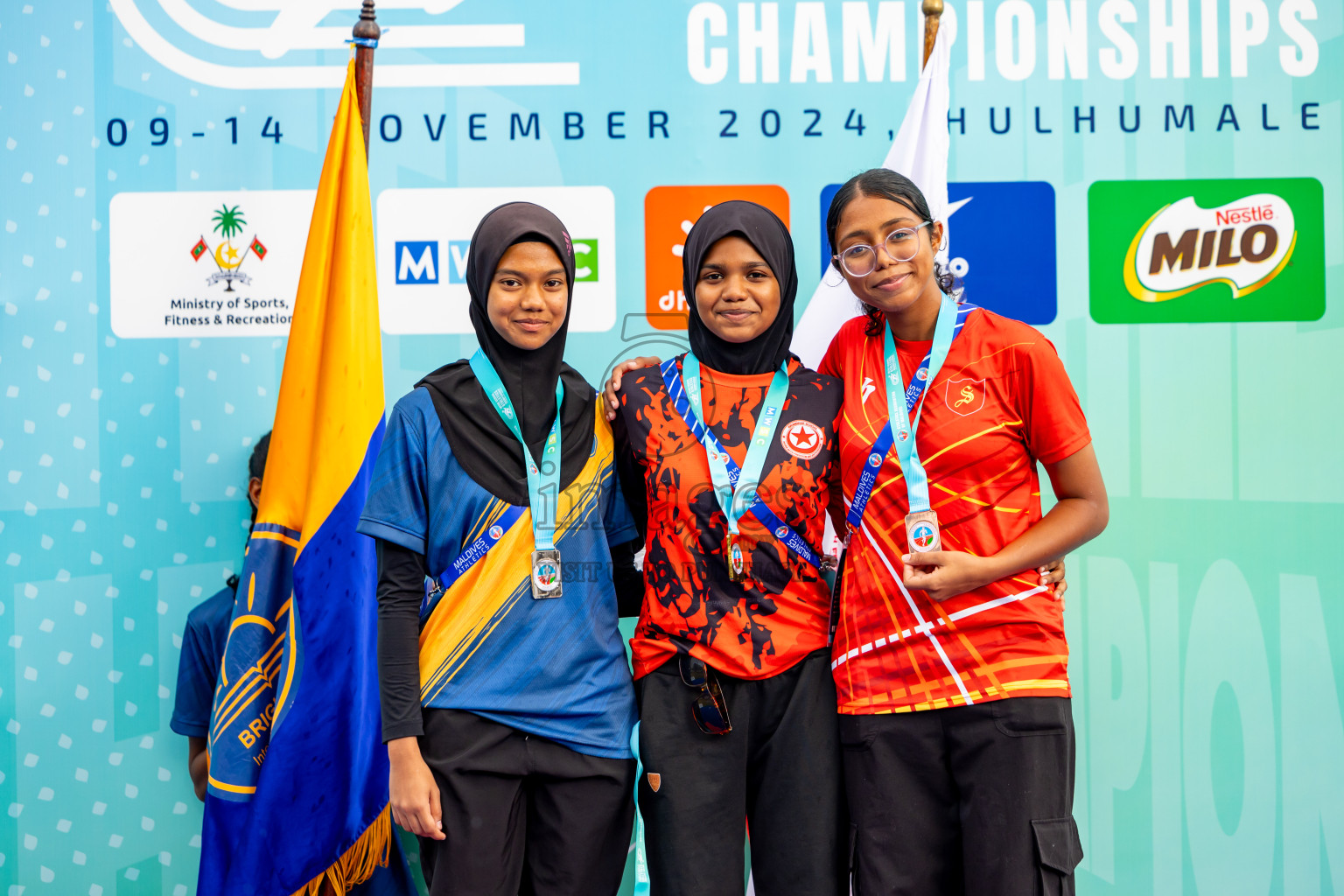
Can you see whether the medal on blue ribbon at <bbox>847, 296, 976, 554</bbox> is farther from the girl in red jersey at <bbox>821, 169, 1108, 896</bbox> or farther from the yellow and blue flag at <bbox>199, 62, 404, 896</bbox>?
the yellow and blue flag at <bbox>199, 62, 404, 896</bbox>

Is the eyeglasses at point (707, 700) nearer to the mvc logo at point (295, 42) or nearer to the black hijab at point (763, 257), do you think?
the black hijab at point (763, 257)

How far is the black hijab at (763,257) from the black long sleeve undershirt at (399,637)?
73 cm

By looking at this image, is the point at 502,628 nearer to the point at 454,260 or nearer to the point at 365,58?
the point at 454,260

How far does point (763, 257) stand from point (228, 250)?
71.9 inches

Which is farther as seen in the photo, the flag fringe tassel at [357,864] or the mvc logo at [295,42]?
the mvc logo at [295,42]

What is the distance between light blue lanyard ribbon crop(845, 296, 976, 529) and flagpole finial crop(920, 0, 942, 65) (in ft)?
3.78

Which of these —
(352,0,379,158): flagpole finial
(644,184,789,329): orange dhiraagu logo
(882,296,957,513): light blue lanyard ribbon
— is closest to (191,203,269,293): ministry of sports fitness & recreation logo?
(352,0,379,158): flagpole finial

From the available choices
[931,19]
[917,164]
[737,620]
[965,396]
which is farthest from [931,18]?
[737,620]

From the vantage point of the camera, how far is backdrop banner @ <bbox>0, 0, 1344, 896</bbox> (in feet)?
8.68

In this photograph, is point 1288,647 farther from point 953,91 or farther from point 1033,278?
point 953,91

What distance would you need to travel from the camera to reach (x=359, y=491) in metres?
2.30

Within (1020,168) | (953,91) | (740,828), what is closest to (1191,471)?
(1020,168)

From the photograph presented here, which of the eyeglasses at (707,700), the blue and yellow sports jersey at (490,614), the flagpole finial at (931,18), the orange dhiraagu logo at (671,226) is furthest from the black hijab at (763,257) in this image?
the flagpole finial at (931,18)

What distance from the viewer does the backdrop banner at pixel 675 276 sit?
2.65 metres
